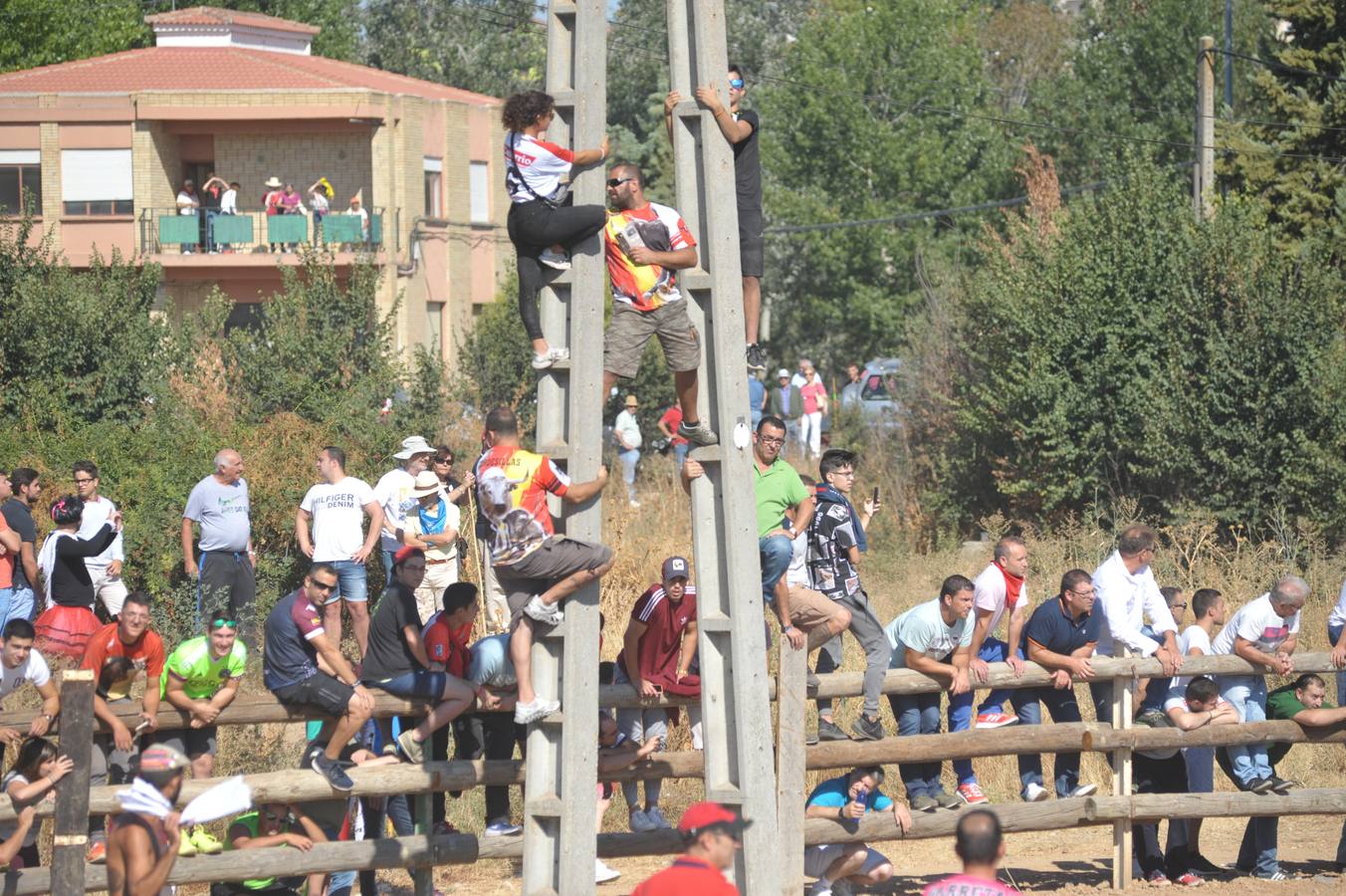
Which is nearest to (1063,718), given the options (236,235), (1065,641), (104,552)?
(1065,641)

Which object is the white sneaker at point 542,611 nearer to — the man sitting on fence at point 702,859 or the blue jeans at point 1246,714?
the man sitting on fence at point 702,859

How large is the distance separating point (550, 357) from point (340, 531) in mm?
7398

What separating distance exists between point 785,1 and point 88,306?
49270 millimetres

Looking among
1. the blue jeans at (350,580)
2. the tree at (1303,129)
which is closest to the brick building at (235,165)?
the tree at (1303,129)

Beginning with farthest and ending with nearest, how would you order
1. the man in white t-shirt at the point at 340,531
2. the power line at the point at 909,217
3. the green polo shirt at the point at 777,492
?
the power line at the point at 909,217 < the man in white t-shirt at the point at 340,531 < the green polo shirt at the point at 777,492

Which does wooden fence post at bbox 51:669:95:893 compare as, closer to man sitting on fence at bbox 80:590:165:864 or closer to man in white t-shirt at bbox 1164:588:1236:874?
man sitting on fence at bbox 80:590:165:864

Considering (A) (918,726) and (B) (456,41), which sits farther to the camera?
(B) (456,41)

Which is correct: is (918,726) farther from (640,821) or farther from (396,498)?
(396,498)

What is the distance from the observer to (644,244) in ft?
28.7

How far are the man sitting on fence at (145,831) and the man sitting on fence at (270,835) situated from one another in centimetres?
208

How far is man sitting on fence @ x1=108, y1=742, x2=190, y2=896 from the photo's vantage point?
7684 millimetres

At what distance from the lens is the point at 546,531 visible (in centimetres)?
866

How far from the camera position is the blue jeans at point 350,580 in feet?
50.5

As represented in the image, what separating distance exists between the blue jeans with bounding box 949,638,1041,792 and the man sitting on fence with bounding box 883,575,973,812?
0.19 metres
